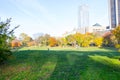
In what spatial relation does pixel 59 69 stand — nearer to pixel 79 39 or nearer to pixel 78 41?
pixel 79 39

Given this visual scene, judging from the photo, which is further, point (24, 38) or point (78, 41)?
point (24, 38)

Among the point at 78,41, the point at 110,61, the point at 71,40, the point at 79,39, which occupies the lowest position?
the point at 110,61

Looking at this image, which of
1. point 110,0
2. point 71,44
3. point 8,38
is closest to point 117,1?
point 110,0

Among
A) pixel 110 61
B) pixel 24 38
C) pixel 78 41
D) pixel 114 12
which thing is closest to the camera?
pixel 110 61

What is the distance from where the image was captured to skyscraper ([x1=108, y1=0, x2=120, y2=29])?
6700 inches

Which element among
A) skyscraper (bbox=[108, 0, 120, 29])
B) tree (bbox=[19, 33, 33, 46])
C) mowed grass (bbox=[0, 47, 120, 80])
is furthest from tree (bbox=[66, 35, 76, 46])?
mowed grass (bbox=[0, 47, 120, 80])

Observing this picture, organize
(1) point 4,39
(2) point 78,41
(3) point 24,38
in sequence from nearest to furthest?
(1) point 4,39 → (2) point 78,41 → (3) point 24,38

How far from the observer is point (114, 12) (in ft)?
565

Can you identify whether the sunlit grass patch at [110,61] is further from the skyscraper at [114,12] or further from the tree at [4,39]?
the skyscraper at [114,12]

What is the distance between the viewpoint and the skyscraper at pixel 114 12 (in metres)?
170

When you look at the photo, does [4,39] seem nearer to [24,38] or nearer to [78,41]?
[78,41]

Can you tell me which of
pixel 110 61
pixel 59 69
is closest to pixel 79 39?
pixel 110 61

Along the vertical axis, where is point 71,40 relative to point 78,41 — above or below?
above

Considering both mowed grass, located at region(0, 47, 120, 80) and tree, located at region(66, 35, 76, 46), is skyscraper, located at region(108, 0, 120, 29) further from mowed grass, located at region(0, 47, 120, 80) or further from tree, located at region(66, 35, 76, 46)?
mowed grass, located at region(0, 47, 120, 80)
